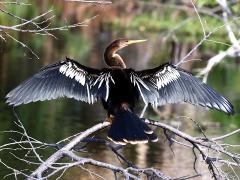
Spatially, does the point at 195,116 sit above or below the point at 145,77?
below

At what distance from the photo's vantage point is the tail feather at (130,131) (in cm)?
488

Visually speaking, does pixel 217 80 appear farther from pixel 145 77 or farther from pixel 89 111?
pixel 145 77

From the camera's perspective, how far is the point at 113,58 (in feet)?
18.5

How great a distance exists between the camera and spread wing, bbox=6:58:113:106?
16.6 ft

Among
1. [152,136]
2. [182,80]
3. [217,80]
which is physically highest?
[182,80]

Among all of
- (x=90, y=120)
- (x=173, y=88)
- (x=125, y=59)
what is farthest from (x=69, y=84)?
(x=125, y=59)

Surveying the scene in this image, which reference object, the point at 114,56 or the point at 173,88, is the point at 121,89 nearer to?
the point at 173,88

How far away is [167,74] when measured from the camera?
5.18m

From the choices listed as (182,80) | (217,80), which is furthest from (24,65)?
(182,80)

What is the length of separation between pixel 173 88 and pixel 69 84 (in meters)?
0.71

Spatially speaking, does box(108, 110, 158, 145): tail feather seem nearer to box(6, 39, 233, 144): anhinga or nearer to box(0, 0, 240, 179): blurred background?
box(6, 39, 233, 144): anhinga

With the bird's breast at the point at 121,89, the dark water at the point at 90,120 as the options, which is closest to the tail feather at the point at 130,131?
the bird's breast at the point at 121,89

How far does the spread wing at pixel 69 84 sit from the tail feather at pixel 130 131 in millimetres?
199

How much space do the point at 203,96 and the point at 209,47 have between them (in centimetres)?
1830
